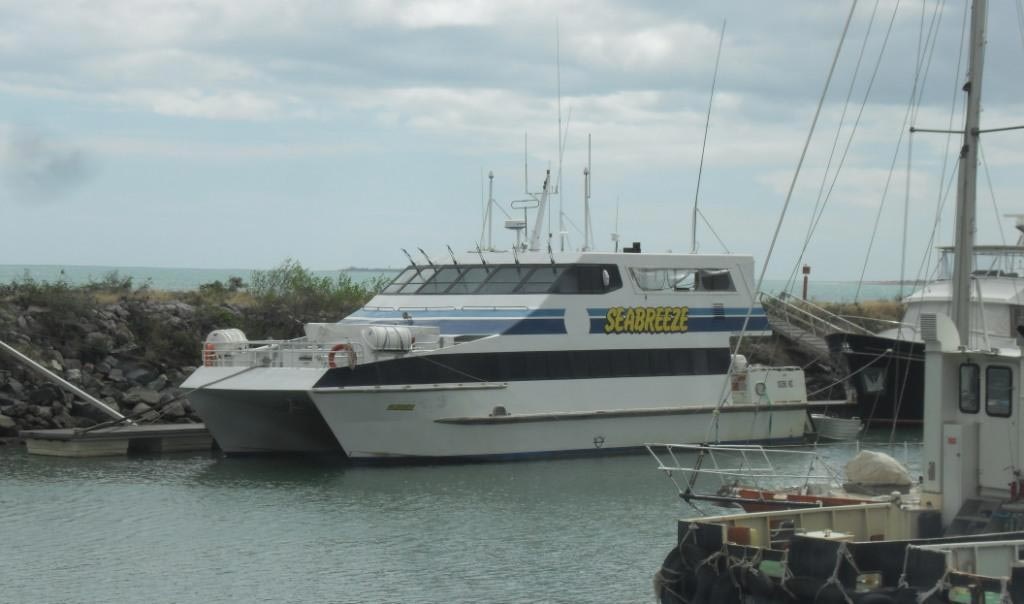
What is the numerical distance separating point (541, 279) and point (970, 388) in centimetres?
1222

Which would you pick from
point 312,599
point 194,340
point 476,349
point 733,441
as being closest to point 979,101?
point 312,599

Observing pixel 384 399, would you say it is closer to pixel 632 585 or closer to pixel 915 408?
pixel 632 585

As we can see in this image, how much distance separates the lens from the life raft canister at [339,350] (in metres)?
22.1

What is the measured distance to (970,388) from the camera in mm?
12945

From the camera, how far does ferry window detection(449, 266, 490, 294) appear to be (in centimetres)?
2486

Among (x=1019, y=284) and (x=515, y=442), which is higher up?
(x=1019, y=284)

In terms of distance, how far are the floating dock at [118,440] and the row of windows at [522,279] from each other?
15.9 feet

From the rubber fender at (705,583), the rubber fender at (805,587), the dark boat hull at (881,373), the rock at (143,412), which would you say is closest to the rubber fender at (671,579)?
the rubber fender at (705,583)

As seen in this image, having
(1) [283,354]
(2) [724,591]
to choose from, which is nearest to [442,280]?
(1) [283,354]

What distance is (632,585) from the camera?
49.6 ft

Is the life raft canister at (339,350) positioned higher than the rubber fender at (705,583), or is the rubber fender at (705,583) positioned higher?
the life raft canister at (339,350)

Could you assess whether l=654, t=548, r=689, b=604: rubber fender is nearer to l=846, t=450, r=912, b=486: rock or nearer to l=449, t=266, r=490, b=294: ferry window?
l=846, t=450, r=912, b=486: rock

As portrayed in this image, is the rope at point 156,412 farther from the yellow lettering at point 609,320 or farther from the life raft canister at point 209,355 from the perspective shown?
the yellow lettering at point 609,320

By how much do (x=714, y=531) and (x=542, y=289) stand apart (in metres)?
12.6
